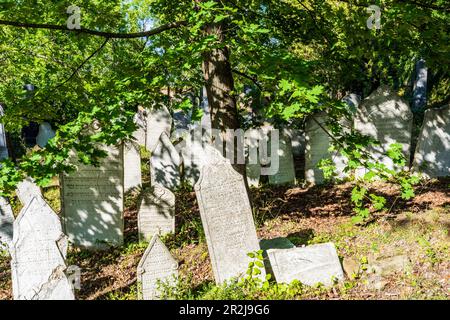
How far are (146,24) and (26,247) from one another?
16.9 m

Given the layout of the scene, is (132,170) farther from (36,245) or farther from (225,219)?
(225,219)

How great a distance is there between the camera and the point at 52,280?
4422mm

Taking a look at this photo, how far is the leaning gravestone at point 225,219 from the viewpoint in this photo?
4941 millimetres

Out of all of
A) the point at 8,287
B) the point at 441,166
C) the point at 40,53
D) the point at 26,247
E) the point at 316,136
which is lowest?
the point at 8,287

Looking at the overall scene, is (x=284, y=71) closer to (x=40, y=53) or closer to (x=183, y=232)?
(x=183, y=232)

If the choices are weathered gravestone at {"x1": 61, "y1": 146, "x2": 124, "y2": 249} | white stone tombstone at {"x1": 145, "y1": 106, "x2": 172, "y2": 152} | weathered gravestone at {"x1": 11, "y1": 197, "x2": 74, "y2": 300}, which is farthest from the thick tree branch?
white stone tombstone at {"x1": 145, "y1": 106, "x2": 172, "y2": 152}

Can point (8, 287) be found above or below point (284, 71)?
below

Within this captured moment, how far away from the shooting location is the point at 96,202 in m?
7.14

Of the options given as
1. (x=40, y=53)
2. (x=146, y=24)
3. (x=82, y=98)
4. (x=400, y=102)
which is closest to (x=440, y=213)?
(x=400, y=102)

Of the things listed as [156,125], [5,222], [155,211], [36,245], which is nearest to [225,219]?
[36,245]

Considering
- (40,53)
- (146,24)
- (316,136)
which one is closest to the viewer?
(316,136)

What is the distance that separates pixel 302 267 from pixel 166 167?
558 centimetres

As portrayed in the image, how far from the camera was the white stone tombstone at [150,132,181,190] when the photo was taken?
9.71 m
